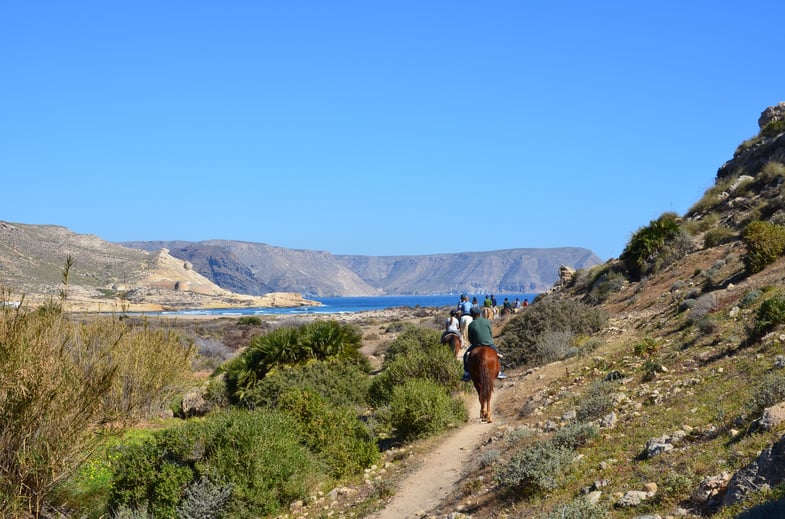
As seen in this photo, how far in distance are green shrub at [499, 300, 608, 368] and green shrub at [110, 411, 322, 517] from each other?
12327 millimetres

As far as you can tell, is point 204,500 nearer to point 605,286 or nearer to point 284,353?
point 284,353

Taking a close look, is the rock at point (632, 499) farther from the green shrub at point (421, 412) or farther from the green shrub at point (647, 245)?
the green shrub at point (647, 245)

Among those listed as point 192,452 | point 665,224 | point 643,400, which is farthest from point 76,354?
point 665,224

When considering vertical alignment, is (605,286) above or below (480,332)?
above

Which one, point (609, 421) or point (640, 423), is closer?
point (640, 423)

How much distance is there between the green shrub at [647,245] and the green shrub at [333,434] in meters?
21.3

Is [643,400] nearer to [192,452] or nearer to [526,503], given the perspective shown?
[526,503]

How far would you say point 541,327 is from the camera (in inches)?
917

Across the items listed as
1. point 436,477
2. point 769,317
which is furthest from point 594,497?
point 769,317

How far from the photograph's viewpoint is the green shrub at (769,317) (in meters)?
12.6

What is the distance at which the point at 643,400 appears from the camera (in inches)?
453

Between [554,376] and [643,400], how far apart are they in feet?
20.6

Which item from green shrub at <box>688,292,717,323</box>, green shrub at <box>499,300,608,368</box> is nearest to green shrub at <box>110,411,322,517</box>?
green shrub at <box>688,292,717,323</box>

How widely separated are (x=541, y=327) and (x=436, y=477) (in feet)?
41.5
